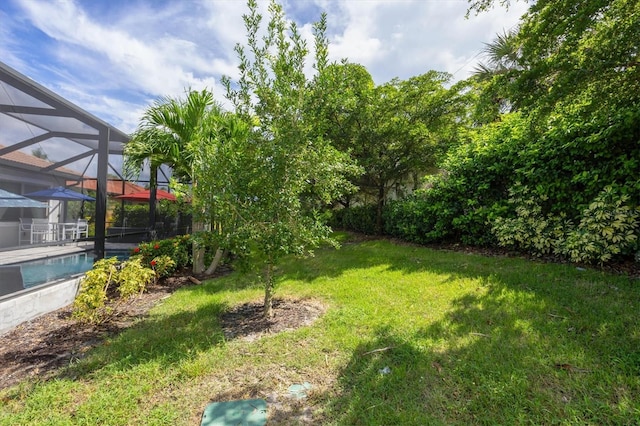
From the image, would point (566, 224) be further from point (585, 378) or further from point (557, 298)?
point (585, 378)

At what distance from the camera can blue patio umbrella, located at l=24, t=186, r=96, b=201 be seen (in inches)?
171

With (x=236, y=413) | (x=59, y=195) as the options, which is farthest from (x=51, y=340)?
(x=236, y=413)

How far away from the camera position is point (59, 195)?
4859mm

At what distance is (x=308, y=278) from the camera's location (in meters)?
5.65

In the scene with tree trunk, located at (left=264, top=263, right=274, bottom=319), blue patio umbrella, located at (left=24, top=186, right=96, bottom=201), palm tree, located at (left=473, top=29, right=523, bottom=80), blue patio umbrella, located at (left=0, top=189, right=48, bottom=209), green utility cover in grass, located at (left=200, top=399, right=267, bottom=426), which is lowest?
green utility cover in grass, located at (left=200, top=399, right=267, bottom=426)

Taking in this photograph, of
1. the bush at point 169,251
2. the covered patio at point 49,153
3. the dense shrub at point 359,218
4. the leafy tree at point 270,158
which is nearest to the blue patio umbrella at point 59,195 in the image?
the covered patio at point 49,153

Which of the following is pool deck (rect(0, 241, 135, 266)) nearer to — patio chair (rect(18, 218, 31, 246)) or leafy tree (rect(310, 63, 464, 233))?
patio chair (rect(18, 218, 31, 246))

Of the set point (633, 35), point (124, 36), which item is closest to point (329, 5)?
point (124, 36)

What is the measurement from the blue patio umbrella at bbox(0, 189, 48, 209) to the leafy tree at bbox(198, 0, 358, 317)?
251 cm

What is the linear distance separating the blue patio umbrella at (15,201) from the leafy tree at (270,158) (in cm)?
251

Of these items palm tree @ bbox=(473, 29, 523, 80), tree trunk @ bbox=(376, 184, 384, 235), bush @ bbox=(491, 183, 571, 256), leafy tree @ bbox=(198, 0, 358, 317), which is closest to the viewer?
leafy tree @ bbox=(198, 0, 358, 317)

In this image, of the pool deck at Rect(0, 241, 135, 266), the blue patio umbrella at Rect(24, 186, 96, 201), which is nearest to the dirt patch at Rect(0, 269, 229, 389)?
the pool deck at Rect(0, 241, 135, 266)

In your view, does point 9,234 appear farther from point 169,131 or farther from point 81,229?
point 169,131

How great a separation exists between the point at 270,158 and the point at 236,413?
2.61 metres
